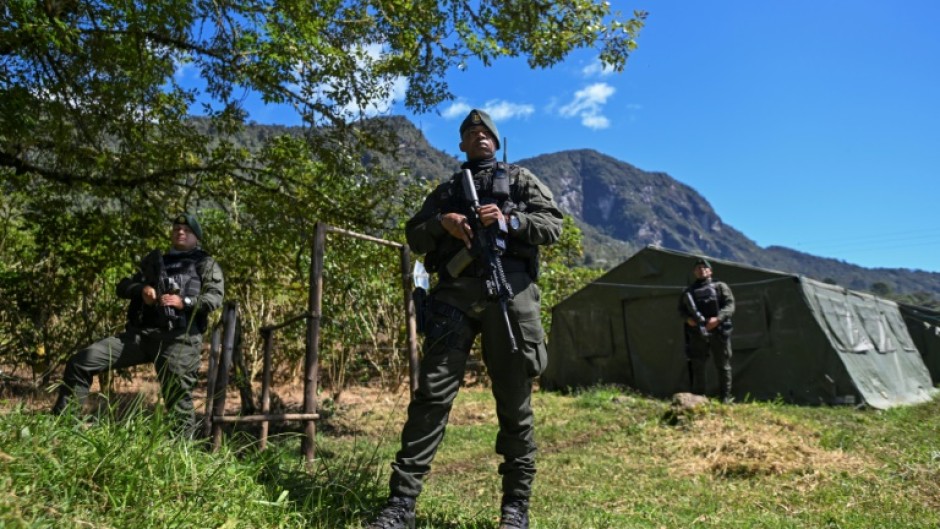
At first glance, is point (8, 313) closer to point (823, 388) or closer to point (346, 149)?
point (346, 149)

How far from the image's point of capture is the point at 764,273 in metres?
9.07

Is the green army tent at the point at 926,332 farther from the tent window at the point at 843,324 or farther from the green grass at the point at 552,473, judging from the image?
the green grass at the point at 552,473

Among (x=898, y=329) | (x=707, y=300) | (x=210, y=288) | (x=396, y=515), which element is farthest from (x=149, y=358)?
(x=898, y=329)

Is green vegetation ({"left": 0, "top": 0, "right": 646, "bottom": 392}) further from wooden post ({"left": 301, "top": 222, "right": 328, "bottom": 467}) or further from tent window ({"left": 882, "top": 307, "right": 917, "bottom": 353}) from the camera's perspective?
tent window ({"left": 882, "top": 307, "right": 917, "bottom": 353})

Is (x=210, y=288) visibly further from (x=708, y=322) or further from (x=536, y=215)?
(x=708, y=322)

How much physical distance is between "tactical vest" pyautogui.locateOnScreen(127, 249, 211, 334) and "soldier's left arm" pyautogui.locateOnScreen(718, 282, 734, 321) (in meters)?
6.12

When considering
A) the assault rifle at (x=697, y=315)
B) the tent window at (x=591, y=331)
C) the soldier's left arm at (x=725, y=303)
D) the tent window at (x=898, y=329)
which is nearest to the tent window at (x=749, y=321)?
the soldier's left arm at (x=725, y=303)

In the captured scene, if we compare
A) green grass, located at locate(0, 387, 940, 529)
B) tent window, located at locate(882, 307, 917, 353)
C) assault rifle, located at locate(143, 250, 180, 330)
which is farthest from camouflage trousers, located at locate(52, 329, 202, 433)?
tent window, located at locate(882, 307, 917, 353)

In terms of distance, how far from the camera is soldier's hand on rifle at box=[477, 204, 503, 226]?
2.83 m

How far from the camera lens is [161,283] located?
4.15 metres

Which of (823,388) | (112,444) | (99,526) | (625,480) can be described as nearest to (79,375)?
(112,444)

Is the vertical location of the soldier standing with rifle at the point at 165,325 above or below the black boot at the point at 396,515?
above

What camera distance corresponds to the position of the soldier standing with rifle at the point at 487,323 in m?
2.77

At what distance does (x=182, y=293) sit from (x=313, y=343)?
0.91 meters
